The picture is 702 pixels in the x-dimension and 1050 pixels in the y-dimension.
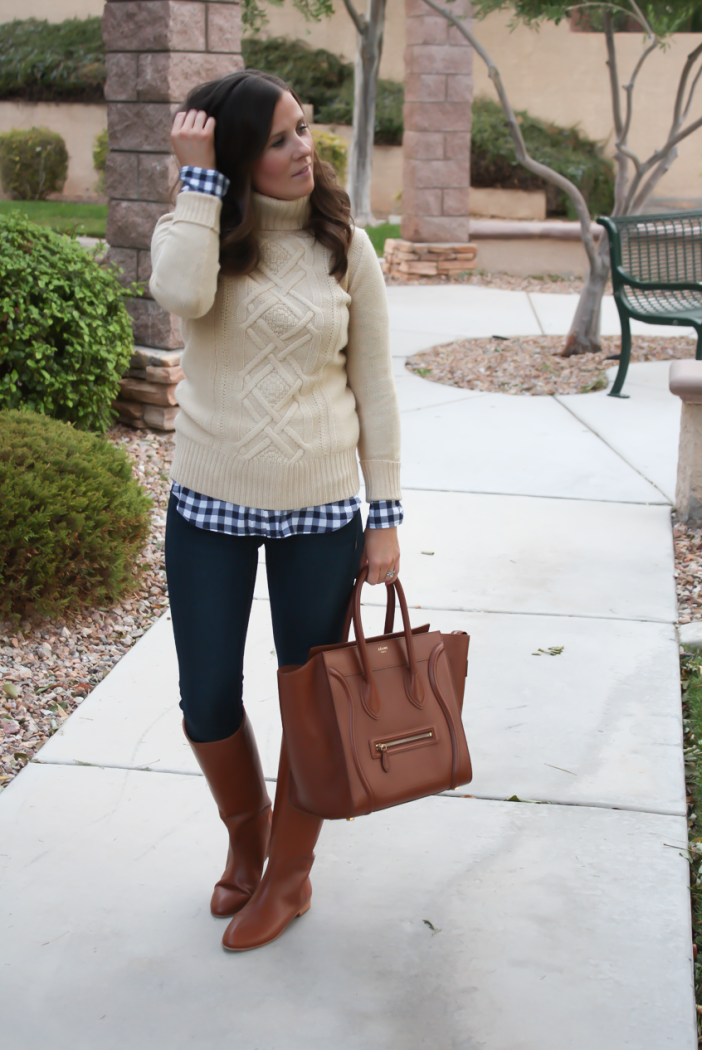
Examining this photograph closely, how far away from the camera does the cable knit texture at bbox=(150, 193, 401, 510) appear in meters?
1.86

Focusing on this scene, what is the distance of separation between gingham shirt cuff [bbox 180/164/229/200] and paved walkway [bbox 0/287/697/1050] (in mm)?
1566

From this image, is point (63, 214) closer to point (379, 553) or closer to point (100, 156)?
point (100, 156)

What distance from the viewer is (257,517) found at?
1.99m

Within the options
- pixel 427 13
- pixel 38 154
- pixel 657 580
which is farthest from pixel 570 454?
pixel 38 154

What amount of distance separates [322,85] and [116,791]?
1964 cm

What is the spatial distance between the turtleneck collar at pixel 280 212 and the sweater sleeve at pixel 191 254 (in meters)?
0.10

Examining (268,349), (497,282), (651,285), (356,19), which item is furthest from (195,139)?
(356,19)

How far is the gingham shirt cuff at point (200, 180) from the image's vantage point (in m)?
1.83

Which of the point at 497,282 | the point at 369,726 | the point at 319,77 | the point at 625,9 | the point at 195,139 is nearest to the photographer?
the point at 195,139

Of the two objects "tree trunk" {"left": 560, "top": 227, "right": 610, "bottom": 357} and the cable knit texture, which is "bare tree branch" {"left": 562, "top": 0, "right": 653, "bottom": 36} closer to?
"tree trunk" {"left": 560, "top": 227, "right": 610, "bottom": 357}

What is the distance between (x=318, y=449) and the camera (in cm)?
199

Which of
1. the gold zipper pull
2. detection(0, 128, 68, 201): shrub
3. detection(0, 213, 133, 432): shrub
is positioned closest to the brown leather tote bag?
the gold zipper pull

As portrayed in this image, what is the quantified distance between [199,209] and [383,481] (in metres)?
0.64

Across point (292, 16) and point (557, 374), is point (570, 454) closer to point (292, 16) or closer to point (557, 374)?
point (557, 374)
